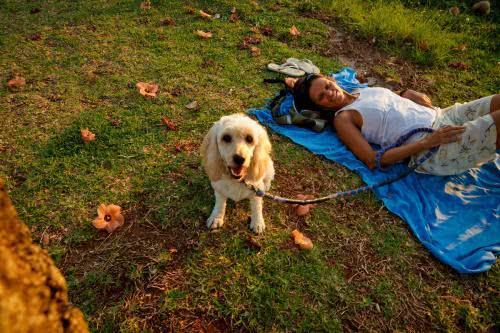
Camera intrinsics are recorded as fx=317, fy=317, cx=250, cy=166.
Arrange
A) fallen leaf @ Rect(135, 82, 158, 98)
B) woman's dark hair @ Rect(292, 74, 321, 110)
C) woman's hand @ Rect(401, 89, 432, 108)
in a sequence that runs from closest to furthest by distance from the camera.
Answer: woman's dark hair @ Rect(292, 74, 321, 110) → woman's hand @ Rect(401, 89, 432, 108) → fallen leaf @ Rect(135, 82, 158, 98)

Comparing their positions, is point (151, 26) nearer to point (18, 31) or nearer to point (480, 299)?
point (18, 31)

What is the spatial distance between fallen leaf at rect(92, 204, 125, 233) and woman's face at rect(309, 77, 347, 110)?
115 inches

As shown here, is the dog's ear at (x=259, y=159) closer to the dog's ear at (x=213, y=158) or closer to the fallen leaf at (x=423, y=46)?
the dog's ear at (x=213, y=158)

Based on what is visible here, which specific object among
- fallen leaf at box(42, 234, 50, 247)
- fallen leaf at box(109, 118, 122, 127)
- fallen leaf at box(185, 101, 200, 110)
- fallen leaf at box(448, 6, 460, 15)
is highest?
fallen leaf at box(448, 6, 460, 15)

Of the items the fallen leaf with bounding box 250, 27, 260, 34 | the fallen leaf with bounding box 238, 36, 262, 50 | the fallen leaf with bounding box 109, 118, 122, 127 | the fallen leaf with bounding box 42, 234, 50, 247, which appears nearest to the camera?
the fallen leaf with bounding box 42, 234, 50, 247

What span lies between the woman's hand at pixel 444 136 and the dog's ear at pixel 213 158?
2446 mm

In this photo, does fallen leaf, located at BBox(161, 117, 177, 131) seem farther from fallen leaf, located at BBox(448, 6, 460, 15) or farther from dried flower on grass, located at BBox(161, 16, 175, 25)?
fallen leaf, located at BBox(448, 6, 460, 15)

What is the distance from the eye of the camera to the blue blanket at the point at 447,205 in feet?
10.5

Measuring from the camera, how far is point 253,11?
24.0 ft

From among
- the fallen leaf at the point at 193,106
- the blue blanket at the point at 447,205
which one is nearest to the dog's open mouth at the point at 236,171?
the blue blanket at the point at 447,205

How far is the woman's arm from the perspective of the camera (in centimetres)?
358

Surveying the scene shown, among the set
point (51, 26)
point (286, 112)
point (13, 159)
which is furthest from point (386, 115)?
point (51, 26)

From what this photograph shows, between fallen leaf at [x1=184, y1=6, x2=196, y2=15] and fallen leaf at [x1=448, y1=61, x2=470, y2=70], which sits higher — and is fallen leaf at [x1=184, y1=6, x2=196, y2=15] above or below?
above

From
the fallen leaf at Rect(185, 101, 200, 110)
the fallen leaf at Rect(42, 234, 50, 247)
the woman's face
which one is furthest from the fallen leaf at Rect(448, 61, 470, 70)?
the fallen leaf at Rect(42, 234, 50, 247)
